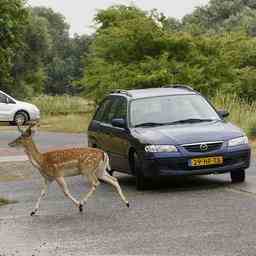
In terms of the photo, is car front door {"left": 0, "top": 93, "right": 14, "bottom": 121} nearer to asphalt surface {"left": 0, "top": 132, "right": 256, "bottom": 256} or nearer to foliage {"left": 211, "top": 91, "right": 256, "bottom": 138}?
foliage {"left": 211, "top": 91, "right": 256, "bottom": 138}

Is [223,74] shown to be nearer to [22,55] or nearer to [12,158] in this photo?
[12,158]

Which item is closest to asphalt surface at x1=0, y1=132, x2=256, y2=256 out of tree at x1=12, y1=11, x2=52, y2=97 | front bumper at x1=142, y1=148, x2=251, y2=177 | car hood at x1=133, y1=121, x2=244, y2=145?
front bumper at x1=142, y1=148, x2=251, y2=177

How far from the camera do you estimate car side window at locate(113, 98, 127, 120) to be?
1655cm

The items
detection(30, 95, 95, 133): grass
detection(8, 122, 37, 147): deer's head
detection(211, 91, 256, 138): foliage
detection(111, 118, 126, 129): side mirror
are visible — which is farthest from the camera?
detection(30, 95, 95, 133): grass

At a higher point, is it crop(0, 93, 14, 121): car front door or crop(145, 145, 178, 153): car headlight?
crop(145, 145, 178, 153): car headlight

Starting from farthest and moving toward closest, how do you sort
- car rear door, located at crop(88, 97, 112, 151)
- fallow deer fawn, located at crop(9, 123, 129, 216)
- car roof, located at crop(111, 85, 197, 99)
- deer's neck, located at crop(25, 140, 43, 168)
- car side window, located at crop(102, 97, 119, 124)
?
car rear door, located at crop(88, 97, 112, 151)
car side window, located at crop(102, 97, 119, 124)
car roof, located at crop(111, 85, 197, 99)
deer's neck, located at crop(25, 140, 43, 168)
fallow deer fawn, located at crop(9, 123, 129, 216)

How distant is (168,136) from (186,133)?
1.09ft

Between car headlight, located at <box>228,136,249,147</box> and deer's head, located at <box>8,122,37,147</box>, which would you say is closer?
deer's head, located at <box>8,122,37,147</box>

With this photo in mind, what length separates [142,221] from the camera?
11867 mm

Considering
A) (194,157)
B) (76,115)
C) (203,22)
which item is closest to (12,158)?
(194,157)

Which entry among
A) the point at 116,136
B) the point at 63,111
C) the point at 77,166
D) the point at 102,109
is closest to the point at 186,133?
the point at 116,136

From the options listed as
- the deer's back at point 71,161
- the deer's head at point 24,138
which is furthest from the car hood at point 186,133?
the deer's head at point 24,138

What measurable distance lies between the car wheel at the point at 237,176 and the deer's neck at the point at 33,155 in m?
3.62

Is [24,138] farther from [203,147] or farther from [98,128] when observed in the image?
[98,128]
